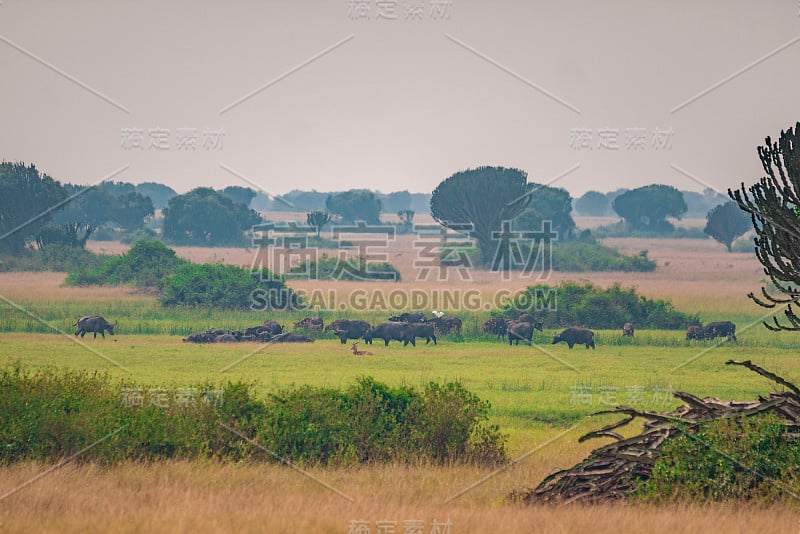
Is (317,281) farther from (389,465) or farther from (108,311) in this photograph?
(389,465)

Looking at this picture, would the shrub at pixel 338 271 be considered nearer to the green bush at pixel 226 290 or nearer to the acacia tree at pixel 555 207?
the green bush at pixel 226 290

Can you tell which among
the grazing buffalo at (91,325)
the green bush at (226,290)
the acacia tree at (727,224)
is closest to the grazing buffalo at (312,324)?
the green bush at (226,290)

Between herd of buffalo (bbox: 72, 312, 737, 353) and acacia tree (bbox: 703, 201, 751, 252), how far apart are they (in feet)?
196

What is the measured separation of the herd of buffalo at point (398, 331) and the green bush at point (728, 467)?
20.3 meters

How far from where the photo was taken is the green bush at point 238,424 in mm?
14227

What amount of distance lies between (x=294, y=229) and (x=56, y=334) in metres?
65.2

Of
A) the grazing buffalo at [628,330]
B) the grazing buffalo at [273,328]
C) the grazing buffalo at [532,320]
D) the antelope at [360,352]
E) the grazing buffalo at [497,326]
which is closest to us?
the antelope at [360,352]

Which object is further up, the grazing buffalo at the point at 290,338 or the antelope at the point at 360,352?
the grazing buffalo at the point at 290,338

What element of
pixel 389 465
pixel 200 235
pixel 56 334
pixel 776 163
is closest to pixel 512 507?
pixel 389 465

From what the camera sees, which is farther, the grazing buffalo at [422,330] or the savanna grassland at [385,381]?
the grazing buffalo at [422,330]

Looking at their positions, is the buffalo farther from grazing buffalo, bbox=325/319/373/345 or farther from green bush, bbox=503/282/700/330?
grazing buffalo, bbox=325/319/373/345

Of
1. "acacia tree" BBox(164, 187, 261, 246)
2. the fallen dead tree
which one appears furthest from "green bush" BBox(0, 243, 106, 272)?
the fallen dead tree

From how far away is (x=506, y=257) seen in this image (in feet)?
227

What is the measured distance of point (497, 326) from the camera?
34250 millimetres
